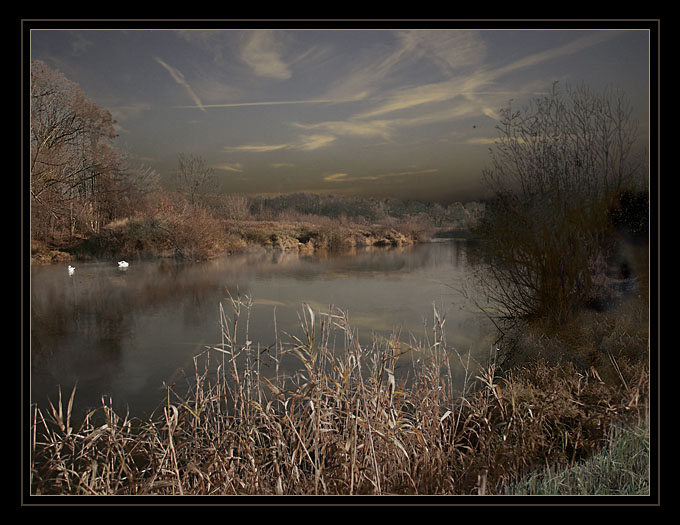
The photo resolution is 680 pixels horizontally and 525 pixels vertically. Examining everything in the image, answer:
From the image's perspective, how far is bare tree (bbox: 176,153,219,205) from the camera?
319 centimetres

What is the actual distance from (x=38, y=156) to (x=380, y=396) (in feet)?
8.75

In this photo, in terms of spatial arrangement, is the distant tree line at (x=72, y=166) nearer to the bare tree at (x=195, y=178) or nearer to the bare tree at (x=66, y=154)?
the bare tree at (x=66, y=154)

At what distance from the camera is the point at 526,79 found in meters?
2.96

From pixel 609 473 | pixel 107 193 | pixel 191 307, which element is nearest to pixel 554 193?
pixel 609 473

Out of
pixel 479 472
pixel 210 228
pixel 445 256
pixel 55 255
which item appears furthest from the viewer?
pixel 445 256

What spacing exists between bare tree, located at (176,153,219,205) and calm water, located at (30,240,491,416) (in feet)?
1.90

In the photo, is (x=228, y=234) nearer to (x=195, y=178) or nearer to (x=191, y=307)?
(x=195, y=178)

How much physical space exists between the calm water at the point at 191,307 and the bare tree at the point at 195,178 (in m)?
0.58

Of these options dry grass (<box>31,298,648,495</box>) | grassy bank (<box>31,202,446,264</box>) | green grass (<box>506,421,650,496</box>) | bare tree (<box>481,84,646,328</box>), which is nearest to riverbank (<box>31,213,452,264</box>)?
grassy bank (<box>31,202,446,264</box>)

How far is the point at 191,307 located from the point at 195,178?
98cm

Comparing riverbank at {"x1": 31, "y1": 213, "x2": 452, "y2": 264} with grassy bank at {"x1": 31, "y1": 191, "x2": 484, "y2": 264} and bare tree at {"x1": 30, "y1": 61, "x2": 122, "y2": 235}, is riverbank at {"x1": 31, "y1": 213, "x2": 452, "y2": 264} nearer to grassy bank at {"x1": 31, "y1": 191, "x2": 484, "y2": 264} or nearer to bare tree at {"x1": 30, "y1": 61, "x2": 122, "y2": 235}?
grassy bank at {"x1": 31, "y1": 191, "x2": 484, "y2": 264}

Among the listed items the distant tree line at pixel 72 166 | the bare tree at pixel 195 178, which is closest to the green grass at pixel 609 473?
the bare tree at pixel 195 178
